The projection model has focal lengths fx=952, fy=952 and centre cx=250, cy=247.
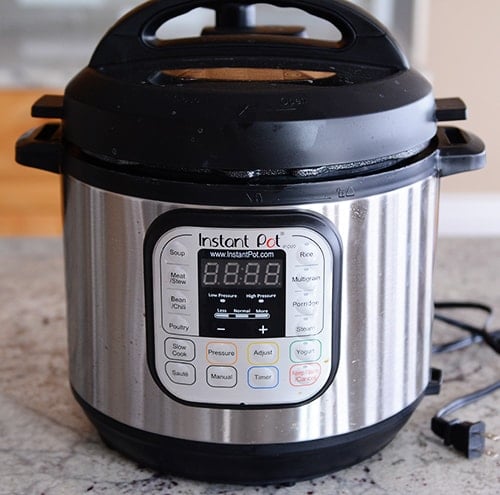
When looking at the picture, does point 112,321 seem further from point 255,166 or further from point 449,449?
point 449,449

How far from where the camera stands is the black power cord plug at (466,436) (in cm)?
76

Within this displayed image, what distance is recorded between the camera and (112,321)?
0.72 meters

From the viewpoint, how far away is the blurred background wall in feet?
6.61

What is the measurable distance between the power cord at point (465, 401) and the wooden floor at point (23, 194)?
3.89 ft

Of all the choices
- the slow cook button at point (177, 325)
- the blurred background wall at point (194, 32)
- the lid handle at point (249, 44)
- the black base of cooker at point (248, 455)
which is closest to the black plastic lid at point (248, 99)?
the lid handle at point (249, 44)

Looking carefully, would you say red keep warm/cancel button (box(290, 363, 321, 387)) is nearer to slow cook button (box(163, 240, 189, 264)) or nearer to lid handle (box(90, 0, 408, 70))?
slow cook button (box(163, 240, 189, 264))

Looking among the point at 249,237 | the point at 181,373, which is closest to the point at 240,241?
the point at 249,237

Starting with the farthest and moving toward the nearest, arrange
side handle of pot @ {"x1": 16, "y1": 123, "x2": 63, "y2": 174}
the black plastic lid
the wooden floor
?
the wooden floor
side handle of pot @ {"x1": 16, "y1": 123, "x2": 63, "y2": 174}
the black plastic lid

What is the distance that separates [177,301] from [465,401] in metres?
0.31

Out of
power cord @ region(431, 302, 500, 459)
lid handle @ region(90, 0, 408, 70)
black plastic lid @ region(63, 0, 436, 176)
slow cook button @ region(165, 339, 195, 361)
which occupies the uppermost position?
lid handle @ region(90, 0, 408, 70)

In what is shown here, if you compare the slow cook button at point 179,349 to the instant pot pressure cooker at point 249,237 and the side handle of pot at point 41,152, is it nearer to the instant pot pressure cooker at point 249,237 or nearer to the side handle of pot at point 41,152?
the instant pot pressure cooker at point 249,237

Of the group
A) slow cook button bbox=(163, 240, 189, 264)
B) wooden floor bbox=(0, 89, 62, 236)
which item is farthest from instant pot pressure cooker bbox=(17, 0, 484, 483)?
wooden floor bbox=(0, 89, 62, 236)

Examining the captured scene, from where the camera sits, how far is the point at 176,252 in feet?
2.17

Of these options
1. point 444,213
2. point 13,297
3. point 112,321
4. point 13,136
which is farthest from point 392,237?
point 444,213
